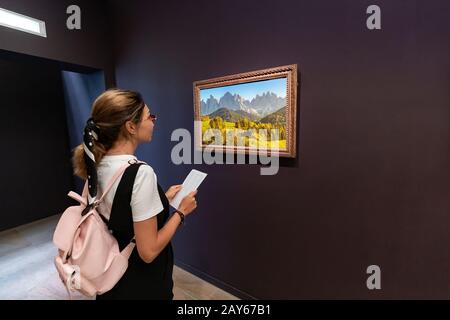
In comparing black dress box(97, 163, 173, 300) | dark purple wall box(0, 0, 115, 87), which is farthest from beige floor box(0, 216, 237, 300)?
dark purple wall box(0, 0, 115, 87)

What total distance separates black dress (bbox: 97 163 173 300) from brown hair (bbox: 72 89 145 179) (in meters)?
0.16

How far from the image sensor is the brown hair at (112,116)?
903mm

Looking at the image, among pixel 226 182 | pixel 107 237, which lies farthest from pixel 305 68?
pixel 107 237

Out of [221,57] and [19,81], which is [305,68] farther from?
[19,81]

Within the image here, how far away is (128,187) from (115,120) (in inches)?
10.5

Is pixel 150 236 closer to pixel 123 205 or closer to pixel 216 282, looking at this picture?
pixel 123 205

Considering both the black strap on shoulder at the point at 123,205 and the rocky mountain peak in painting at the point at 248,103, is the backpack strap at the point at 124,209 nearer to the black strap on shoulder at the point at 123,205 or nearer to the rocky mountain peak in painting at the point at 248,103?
the black strap on shoulder at the point at 123,205

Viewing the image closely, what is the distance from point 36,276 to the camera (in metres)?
2.36

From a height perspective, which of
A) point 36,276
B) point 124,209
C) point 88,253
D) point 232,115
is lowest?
point 36,276

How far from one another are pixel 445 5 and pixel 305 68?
638 millimetres

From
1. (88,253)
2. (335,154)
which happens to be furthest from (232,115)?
(88,253)

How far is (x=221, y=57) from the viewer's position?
1.79m

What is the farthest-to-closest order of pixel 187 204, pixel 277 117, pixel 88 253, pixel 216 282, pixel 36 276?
A: pixel 36 276 < pixel 216 282 < pixel 277 117 < pixel 187 204 < pixel 88 253

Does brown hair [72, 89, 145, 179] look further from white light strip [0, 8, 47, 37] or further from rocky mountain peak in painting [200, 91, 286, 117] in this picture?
white light strip [0, 8, 47, 37]
